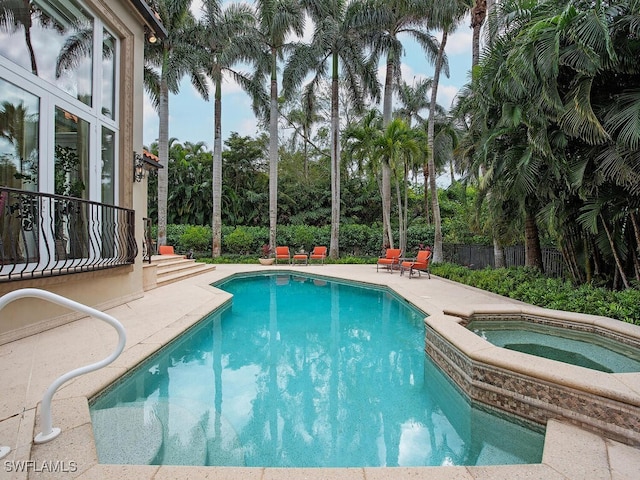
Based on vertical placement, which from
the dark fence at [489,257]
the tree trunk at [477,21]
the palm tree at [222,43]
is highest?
the palm tree at [222,43]

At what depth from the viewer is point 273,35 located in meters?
15.8

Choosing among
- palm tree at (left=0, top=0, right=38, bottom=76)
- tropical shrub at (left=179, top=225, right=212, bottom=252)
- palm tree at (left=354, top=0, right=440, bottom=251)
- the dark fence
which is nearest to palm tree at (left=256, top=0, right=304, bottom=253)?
palm tree at (left=354, top=0, right=440, bottom=251)

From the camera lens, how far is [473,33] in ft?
38.4

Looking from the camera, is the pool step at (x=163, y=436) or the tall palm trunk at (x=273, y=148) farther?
the tall palm trunk at (x=273, y=148)

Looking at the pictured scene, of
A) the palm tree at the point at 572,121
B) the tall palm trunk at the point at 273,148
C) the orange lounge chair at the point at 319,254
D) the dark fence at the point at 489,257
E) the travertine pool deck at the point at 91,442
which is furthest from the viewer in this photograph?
the tall palm trunk at the point at 273,148

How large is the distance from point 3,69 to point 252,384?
5.42 m

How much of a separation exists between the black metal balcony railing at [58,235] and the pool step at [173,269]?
2073mm

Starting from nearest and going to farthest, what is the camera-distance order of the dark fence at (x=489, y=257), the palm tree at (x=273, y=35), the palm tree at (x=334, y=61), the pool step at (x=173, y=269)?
the dark fence at (x=489, y=257) → the pool step at (x=173, y=269) → the palm tree at (x=273, y=35) → the palm tree at (x=334, y=61)

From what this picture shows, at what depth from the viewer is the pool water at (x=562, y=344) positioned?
4180mm

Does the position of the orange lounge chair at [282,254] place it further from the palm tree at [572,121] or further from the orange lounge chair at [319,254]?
the palm tree at [572,121]

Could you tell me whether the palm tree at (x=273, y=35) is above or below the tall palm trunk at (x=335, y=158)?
above

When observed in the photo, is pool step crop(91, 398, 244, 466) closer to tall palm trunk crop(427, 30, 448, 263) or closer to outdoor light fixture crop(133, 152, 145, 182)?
outdoor light fixture crop(133, 152, 145, 182)

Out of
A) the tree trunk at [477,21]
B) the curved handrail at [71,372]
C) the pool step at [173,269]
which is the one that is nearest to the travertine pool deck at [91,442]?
the curved handrail at [71,372]

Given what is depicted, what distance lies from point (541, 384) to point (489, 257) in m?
9.97
